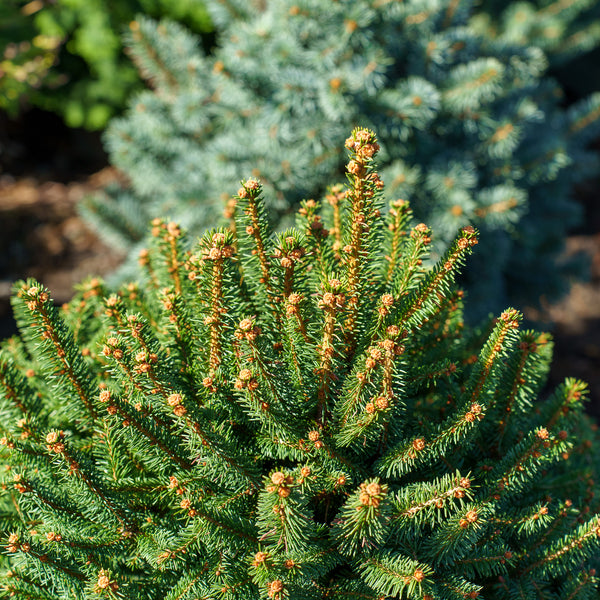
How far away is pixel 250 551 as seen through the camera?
3.82 feet

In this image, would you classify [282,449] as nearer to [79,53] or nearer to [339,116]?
[339,116]

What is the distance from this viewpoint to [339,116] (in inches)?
102

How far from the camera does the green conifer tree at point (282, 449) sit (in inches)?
42.8

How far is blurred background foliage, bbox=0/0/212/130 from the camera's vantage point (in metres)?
4.02

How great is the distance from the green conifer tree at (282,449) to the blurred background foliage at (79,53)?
338cm

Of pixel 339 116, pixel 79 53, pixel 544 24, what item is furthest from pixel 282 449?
pixel 79 53

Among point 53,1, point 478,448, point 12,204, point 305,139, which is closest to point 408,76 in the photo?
point 305,139

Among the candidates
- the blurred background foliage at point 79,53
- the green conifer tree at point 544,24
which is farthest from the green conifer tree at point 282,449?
the green conifer tree at point 544,24

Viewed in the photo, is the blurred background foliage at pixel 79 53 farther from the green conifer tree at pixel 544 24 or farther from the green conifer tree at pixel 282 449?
the green conifer tree at pixel 282 449

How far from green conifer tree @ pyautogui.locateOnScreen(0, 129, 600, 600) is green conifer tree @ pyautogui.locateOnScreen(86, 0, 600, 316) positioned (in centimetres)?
142

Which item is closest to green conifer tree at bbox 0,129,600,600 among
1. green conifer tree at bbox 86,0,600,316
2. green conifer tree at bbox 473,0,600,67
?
green conifer tree at bbox 86,0,600,316

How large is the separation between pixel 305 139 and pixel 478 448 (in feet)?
5.76

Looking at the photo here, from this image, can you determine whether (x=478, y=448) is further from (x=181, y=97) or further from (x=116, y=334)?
(x=181, y=97)

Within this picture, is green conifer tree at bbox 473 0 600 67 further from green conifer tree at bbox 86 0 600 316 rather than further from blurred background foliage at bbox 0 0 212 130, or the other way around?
blurred background foliage at bbox 0 0 212 130
